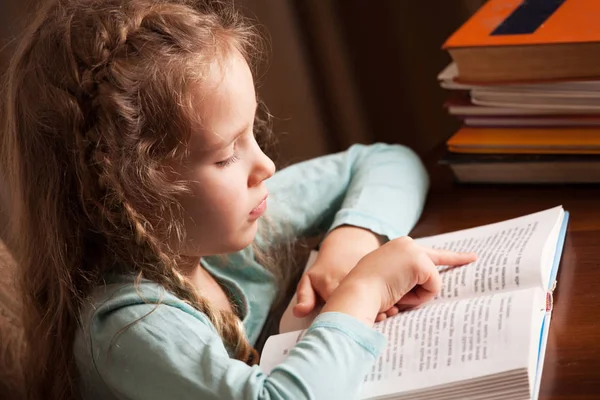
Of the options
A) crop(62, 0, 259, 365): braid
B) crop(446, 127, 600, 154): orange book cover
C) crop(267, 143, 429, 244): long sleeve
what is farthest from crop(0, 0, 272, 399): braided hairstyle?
crop(446, 127, 600, 154): orange book cover

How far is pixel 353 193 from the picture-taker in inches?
43.3

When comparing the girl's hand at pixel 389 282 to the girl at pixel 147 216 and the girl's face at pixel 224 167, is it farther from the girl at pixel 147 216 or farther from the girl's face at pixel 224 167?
the girl's face at pixel 224 167

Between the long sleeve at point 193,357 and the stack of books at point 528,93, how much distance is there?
402mm

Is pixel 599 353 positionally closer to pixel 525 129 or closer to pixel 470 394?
pixel 470 394

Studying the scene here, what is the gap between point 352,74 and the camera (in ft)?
5.39

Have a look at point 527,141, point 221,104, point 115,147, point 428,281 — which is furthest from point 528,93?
point 115,147

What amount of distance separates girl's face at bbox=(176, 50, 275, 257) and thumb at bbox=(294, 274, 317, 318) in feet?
0.29

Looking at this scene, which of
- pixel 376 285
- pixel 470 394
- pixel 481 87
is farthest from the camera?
pixel 481 87

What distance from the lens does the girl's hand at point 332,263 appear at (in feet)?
2.99

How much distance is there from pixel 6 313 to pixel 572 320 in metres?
0.64

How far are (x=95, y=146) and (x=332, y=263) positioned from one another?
1.02 ft

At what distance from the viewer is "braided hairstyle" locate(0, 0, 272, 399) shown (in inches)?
30.5

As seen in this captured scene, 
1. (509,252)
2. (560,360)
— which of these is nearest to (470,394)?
(560,360)

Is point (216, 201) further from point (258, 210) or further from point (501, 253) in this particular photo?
point (501, 253)
